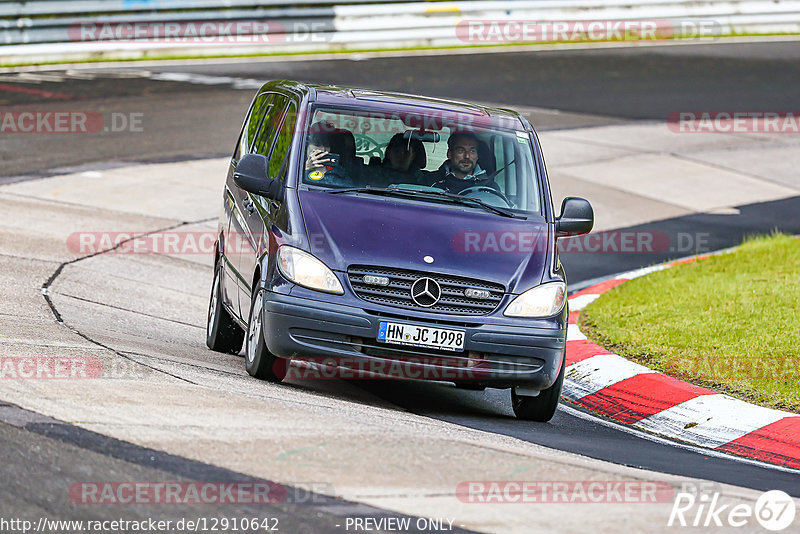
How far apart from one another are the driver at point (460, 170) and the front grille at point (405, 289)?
3.51 feet

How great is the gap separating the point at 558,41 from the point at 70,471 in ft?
89.4

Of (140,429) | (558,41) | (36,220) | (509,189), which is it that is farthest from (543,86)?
(140,429)

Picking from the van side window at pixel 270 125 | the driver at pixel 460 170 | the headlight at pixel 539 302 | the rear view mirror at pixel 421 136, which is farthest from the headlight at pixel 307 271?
the van side window at pixel 270 125

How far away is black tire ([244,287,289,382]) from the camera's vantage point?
7852 millimetres

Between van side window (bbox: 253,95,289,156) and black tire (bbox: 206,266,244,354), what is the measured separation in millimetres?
1013

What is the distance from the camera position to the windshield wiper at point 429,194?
8.24 m

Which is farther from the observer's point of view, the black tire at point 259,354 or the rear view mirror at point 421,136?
the rear view mirror at point 421,136

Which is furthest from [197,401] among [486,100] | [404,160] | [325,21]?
[325,21]

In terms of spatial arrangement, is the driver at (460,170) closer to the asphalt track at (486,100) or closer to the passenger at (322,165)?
the passenger at (322,165)

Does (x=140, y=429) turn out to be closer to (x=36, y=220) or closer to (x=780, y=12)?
(x=36, y=220)

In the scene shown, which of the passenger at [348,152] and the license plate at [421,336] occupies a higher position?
the passenger at [348,152]

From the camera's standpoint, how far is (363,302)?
750 centimetres

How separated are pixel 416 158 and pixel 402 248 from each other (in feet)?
3.64

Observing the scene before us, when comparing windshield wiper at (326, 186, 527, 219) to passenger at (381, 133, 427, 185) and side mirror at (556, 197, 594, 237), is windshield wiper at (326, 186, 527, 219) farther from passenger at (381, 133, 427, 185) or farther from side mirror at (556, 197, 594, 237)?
side mirror at (556, 197, 594, 237)
